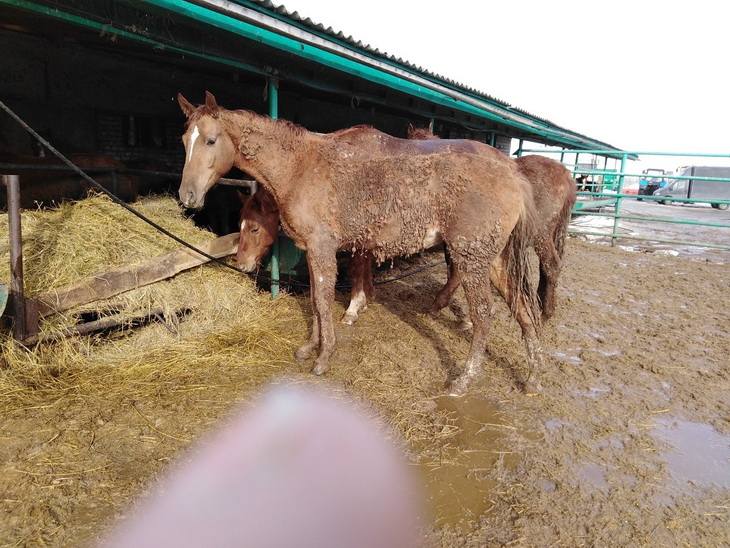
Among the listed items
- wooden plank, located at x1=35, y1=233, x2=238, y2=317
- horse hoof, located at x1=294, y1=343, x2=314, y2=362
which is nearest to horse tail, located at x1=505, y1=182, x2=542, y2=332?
horse hoof, located at x1=294, y1=343, x2=314, y2=362

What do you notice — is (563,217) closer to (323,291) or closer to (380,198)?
(380,198)

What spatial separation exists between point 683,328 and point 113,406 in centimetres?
625

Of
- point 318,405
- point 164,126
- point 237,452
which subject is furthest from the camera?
point 164,126

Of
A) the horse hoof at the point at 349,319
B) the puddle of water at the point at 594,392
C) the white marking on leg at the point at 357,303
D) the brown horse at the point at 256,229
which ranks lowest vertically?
the puddle of water at the point at 594,392

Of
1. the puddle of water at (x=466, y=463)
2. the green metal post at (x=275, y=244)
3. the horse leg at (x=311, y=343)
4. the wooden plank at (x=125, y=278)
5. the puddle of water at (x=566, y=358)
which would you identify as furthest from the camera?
the green metal post at (x=275, y=244)

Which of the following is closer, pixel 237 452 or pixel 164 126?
pixel 237 452

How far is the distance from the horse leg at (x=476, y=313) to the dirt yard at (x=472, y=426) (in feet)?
0.48

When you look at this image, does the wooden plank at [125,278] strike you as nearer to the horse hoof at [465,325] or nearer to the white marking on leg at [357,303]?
the white marking on leg at [357,303]

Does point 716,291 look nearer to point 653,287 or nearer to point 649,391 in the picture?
point 653,287

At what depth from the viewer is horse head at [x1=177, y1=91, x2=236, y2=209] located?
392cm

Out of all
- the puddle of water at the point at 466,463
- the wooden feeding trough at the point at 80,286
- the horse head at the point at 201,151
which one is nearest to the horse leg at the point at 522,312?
the puddle of water at the point at 466,463

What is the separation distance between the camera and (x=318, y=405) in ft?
12.3

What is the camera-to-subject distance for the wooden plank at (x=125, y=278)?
3.84 meters

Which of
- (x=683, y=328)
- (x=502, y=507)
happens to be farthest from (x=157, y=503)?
(x=683, y=328)
